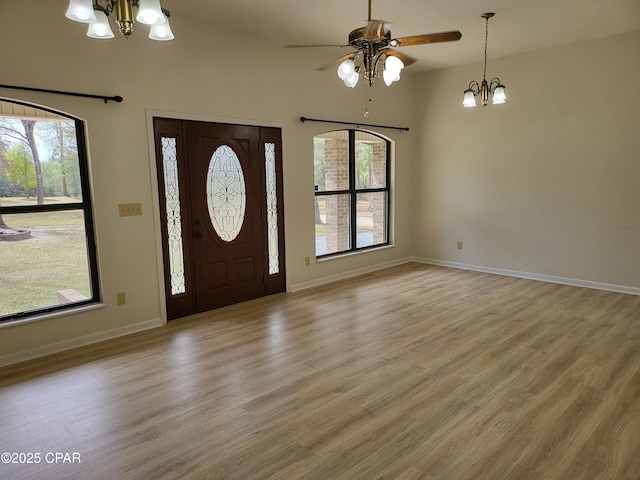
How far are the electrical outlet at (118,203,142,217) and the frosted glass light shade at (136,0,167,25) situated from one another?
228 cm

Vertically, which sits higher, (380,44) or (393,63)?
(380,44)

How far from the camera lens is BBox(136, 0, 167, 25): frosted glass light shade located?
189 centimetres

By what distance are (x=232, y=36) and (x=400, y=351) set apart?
3649 mm

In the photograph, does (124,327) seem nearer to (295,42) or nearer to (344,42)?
(295,42)

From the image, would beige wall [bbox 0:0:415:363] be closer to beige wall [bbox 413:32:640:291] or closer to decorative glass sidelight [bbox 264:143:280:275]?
decorative glass sidelight [bbox 264:143:280:275]

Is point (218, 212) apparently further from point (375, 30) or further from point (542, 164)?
point (542, 164)

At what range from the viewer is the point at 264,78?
4770 mm

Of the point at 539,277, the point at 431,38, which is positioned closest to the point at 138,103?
the point at 431,38

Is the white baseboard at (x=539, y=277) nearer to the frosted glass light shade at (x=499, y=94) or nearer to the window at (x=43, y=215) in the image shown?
the frosted glass light shade at (x=499, y=94)

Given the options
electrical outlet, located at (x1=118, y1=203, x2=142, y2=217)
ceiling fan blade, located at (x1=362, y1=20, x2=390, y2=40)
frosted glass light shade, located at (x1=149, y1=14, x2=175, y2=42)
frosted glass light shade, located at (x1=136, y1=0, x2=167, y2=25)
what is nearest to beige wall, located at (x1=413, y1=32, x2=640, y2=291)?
ceiling fan blade, located at (x1=362, y1=20, x2=390, y2=40)

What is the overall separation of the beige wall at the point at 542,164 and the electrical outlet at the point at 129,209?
14.9 feet

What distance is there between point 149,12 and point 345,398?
245 cm

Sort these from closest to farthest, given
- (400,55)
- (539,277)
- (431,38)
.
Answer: (431,38), (400,55), (539,277)

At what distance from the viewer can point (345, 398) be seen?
274 cm
